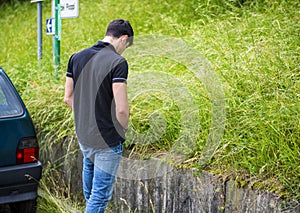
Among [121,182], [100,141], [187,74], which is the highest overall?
[187,74]

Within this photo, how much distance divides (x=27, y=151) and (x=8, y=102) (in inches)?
20.1

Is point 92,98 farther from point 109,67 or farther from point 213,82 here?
point 213,82

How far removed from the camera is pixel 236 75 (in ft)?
15.0

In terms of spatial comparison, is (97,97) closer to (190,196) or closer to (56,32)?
(190,196)

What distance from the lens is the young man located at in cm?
360

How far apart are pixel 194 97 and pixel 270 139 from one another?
101cm

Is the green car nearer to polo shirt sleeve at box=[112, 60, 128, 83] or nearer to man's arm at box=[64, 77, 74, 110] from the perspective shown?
man's arm at box=[64, 77, 74, 110]

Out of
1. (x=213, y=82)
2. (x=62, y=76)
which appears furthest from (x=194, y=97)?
(x=62, y=76)

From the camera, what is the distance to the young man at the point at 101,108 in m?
3.60

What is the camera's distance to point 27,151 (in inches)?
175

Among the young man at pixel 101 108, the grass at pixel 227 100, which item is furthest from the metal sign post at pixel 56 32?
the young man at pixel 101 108

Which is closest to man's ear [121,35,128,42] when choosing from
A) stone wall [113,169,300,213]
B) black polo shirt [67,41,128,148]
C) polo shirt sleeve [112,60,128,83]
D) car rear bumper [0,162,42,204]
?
black polo shirt [67,41,128,148]

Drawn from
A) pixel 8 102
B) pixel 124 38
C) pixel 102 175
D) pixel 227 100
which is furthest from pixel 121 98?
pixel 8 102

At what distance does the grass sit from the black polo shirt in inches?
28.8
